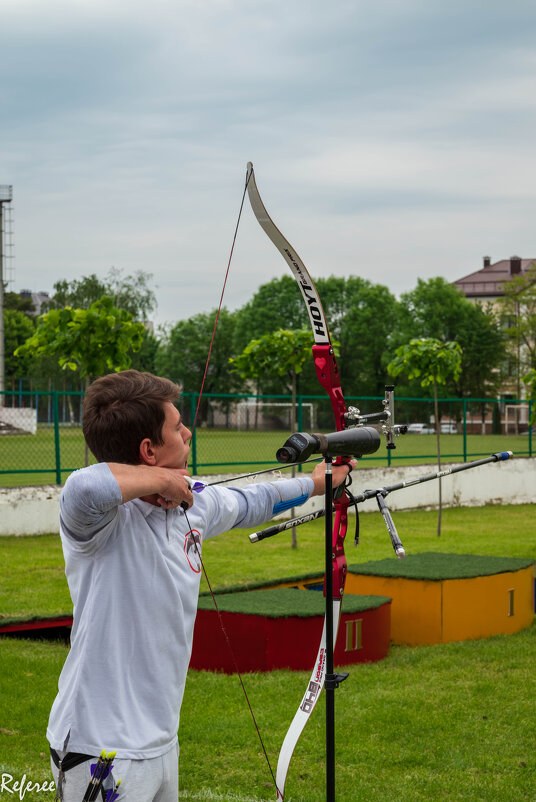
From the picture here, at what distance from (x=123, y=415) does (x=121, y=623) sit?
0.48 metres

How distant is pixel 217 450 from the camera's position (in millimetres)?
22531

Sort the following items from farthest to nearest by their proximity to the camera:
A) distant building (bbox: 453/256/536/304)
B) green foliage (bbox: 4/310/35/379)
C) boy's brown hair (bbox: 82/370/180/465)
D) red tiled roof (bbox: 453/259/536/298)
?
red tiled roof (bbox: 453/259/536/298) → distant building (bbox: 453/256/536/304) → green foliage (bbox: 4/310/35/379) → boy's brown hair (bbox: 82/370/180/465)

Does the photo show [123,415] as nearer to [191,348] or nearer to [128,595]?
[128,595]

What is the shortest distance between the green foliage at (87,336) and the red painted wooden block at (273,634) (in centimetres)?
600

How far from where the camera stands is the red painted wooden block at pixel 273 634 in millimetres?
6109

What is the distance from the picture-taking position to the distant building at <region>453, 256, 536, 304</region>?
93.1 meters

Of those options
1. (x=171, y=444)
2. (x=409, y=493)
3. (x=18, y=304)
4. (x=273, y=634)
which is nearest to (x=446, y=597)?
(x=273, y=634)

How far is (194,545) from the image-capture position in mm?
2232

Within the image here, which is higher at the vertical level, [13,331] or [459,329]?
[13,331]

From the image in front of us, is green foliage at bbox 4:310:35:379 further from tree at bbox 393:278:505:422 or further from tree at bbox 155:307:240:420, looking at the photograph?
tree at bbox 393:278:505:422

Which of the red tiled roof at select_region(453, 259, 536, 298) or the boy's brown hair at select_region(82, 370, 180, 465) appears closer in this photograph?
the boy's brown hair at select_region(82, 370, 180, 465)

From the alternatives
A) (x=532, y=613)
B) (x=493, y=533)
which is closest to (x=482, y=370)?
(x=493, y=533)

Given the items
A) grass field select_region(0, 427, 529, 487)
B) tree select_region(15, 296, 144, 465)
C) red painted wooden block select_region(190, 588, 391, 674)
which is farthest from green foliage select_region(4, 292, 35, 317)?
red painted wooden block select_region(190, 588, 391, 674)

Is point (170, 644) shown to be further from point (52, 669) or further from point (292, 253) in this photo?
point (52, 669)
